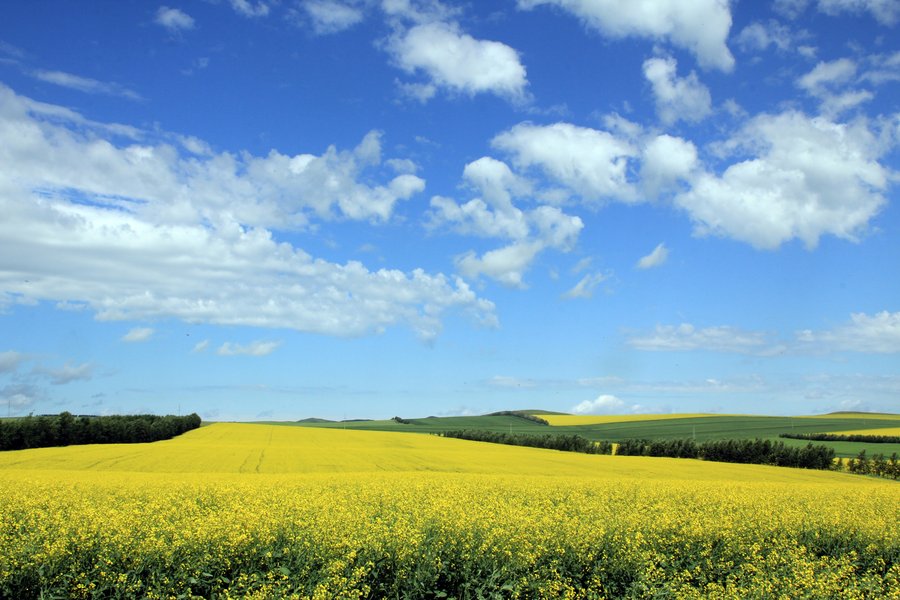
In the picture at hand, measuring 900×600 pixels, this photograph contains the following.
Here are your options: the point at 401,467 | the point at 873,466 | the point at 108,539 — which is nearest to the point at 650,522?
the point at 108,539

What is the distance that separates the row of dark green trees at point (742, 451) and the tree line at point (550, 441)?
310 centimetres

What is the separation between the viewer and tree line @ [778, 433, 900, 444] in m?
89.1

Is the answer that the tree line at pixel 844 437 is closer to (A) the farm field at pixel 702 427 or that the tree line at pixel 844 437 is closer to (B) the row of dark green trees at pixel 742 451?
(A) the farm field at pixel 702 427

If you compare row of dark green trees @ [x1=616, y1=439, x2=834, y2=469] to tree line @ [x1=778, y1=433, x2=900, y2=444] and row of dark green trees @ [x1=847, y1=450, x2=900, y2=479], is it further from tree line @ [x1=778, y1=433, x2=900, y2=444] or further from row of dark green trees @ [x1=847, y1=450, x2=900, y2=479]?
tree line @ [x1=778, y1=433, x2=900, y2=444]

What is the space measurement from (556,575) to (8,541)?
961 cm

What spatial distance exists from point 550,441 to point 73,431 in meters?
60.7

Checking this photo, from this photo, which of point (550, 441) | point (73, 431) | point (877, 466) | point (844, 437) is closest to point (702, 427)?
point (844, 437)

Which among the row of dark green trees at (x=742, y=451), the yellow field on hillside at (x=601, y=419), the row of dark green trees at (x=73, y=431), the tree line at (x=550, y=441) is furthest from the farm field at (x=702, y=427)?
the row of dark green trees at (x=73, y=431)

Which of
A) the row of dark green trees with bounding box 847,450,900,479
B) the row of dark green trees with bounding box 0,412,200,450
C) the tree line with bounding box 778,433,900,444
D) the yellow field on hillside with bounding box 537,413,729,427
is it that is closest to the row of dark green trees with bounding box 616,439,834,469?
the row of dark green trees with bounding box 847,450,900,479

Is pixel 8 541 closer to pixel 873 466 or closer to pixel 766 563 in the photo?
pixel 766 563

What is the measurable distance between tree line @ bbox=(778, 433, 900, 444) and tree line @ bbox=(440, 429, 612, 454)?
30859 mm

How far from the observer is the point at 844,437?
94.4 metres

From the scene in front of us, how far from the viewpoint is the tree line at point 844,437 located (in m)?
89.1

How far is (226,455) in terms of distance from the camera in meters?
52.9
